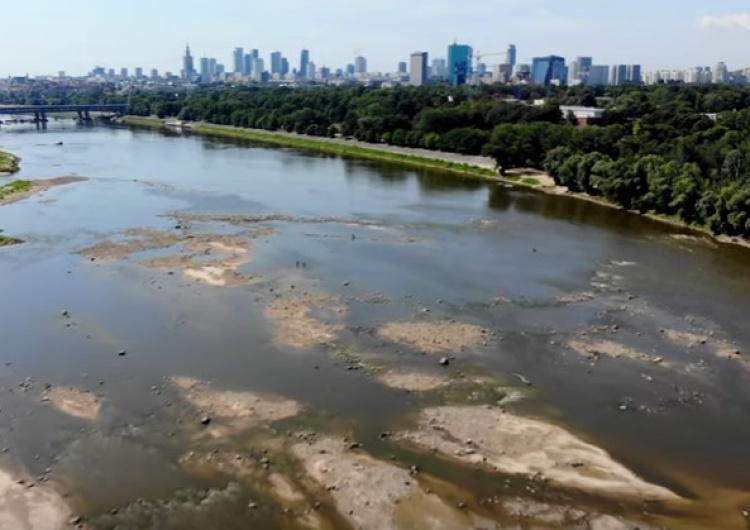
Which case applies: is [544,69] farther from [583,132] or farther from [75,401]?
[75,401]

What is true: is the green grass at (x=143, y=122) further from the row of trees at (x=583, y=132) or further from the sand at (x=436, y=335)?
the sand at (x=436, y=335)

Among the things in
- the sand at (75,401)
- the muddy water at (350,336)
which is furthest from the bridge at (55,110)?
the sand at (75,401)

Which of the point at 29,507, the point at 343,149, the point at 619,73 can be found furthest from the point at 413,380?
the point at 619,73

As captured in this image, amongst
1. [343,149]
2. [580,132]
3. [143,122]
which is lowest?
[343,149]

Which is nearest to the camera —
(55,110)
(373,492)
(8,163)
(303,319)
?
(373,492)

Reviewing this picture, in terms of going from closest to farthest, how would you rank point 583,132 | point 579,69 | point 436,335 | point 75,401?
point 75,401
point 436,335
point 583,132
point 579,69

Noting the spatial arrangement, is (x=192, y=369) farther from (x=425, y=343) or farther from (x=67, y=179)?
(x=67, y=179)

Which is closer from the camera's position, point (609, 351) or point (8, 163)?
point (609, 351)

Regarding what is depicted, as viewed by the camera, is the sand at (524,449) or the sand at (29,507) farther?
the sand at (524,449)

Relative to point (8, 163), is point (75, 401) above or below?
below
